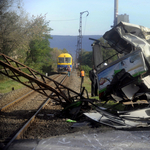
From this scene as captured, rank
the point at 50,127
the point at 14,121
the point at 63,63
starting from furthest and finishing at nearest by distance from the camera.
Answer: the point at 63,63
the point at 14,121
the point at 50,127

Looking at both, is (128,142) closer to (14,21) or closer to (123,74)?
(123,74)

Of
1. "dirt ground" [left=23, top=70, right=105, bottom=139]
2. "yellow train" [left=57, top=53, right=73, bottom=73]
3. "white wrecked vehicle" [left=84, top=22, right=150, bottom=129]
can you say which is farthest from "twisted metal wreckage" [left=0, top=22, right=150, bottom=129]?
"yellow train" [left=57, top=53, right=73, bottom=73]

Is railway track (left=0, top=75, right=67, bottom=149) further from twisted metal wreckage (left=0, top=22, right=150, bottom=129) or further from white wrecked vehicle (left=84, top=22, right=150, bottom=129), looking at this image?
white wrecked vehicle (left=84, top=22, right=150, bottom=129)

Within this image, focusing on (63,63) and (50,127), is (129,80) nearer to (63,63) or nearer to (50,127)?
(50,127)

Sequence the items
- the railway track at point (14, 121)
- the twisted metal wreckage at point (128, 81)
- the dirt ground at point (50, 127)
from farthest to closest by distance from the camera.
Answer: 1. the twisted metal wreckage at point (128, 81)
2. the dirt ground at point (50, 127)
3. the railway track at point (14, 121)

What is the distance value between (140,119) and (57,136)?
3.12 meters

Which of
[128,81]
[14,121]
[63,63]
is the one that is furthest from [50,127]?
[63,63]

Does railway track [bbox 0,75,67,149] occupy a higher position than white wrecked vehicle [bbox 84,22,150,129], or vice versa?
white wrecked vehicle [bbox 84,22,150,129]

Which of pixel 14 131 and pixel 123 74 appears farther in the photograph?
pixel 123 74

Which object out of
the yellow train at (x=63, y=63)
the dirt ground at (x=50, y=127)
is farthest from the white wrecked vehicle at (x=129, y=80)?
the yellow train at (x=63, y=63)

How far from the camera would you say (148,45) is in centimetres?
729

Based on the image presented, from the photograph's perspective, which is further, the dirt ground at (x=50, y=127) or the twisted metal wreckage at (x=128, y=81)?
the twisted metal wreckage at (x=128, y=81)

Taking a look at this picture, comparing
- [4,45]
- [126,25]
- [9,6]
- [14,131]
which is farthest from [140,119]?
[9,6]

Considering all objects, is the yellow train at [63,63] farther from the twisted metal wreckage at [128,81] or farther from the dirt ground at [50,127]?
the twisted metal wreckage at [128,81]
